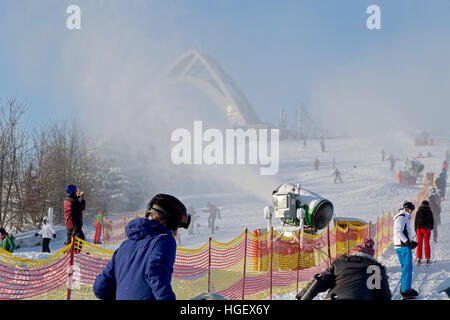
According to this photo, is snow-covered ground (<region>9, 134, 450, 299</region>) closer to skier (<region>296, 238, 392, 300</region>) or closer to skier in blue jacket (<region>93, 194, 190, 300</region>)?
skier (<region>296, 238, 392, 300</region>)

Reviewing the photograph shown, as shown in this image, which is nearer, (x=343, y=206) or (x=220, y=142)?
(x=343, y=206)

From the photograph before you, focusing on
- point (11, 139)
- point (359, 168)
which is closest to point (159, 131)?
point (359, 168)

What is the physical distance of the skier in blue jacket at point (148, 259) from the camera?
2443mm

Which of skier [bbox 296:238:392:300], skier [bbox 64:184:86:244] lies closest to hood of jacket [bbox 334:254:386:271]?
skier [bbox 296:238:392:300]

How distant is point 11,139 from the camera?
22.0m

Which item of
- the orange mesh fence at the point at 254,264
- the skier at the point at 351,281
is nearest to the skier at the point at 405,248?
the orange mesh fence at the point at 254,264

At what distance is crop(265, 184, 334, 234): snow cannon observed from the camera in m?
11.2

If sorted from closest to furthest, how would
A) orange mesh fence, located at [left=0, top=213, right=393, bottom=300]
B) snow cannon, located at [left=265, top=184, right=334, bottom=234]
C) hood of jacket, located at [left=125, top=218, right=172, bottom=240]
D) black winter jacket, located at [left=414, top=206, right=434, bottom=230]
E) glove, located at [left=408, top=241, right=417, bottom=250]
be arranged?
1. hood of jacket, located at [left=125, top=218, right=172, bottom=240]
2. glove, located at [left=408, top=241, right=417, bottom=250]
3. orange mesh fence, located at [left=0, top=213, right=393, bottom=300]
4. black winter jacket, located at [left=414, top=206, right=434, bottom=230]
5. snow cannon, located at [left=265, top=184, right=334, bottom=234]

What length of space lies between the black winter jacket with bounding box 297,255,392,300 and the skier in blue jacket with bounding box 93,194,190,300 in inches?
53.0

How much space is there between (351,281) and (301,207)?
8.19m
